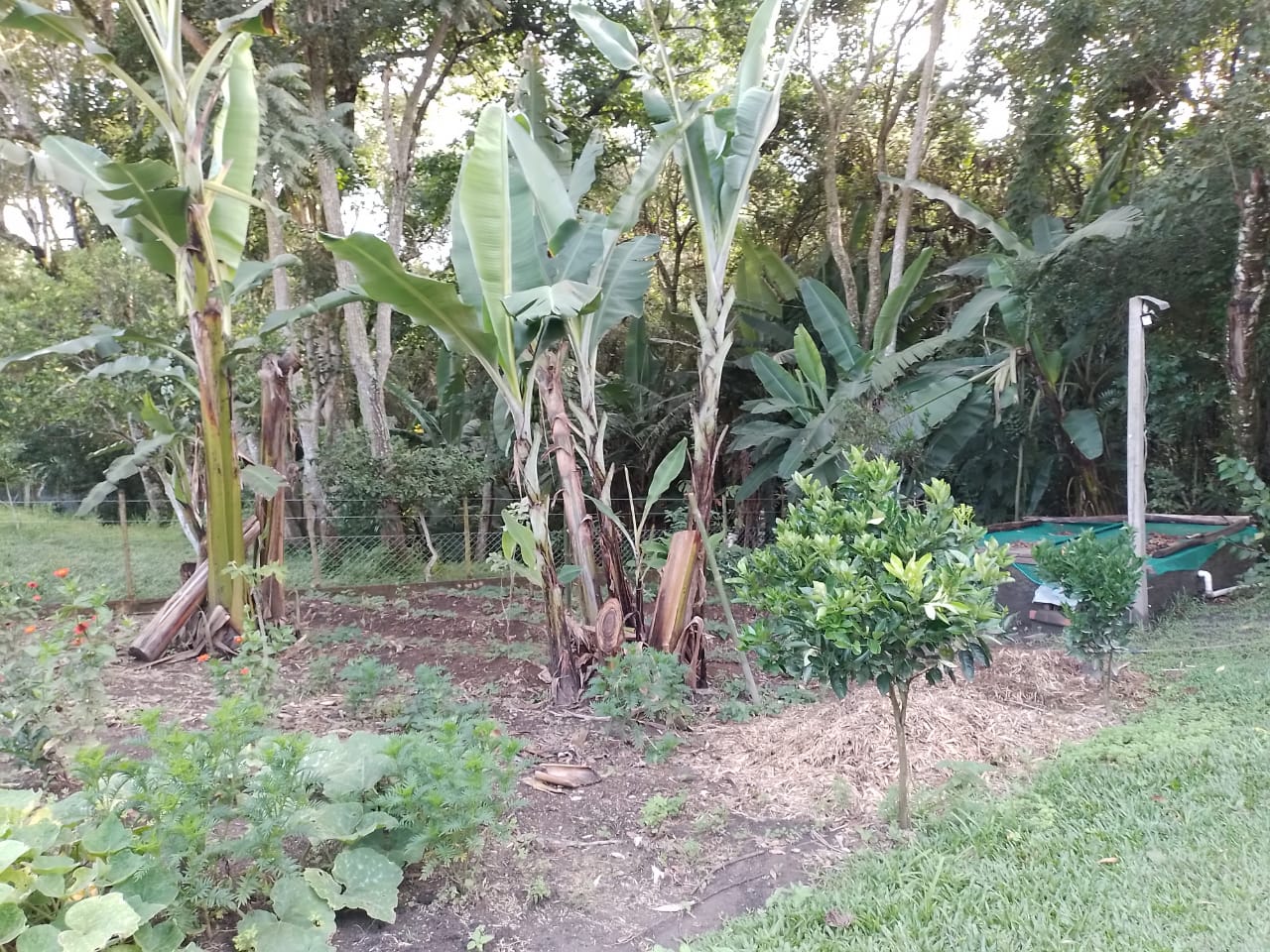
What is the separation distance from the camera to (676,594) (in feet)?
16.2

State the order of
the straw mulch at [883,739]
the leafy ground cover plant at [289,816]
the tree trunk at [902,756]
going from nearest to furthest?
the leafy ground cover plant at [289,816], the tree trunk at [902,756], the straw mulch at [883,739]

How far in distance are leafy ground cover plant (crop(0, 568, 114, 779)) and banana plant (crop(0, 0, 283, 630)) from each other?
5.76ft

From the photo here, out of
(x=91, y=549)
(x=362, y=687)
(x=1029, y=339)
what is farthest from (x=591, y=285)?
(x=91, y=549)

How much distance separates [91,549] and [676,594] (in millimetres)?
8725

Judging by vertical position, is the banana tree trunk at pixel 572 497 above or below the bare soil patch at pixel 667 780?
above

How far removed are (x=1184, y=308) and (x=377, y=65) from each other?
982 cm

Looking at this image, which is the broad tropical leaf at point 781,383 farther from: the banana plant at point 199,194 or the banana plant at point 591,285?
the banana plant at point 199,194

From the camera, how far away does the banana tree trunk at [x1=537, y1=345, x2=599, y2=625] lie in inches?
196

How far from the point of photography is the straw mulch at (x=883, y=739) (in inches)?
141

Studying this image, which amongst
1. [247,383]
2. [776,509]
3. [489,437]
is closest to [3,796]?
[247,383]

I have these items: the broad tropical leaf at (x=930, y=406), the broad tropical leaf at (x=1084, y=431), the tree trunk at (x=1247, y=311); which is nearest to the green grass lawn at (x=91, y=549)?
the broad tropical leaf at (x=930, y=406)

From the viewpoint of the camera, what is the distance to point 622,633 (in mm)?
4930

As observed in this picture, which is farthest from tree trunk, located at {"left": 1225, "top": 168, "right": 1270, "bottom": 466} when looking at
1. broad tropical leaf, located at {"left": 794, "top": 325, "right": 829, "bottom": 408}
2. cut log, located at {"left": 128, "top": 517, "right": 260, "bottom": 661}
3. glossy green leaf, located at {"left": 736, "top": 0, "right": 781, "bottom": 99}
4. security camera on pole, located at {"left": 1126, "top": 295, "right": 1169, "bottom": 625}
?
cut log, located at {"left": 128, "top": 517, "right": 260, "bottom": 661}

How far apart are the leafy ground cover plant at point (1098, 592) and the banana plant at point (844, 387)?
3206mm
